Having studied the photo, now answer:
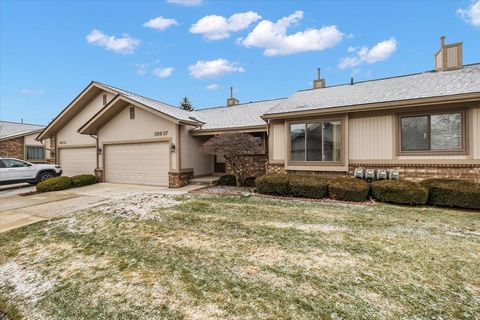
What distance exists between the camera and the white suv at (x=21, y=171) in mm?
12039

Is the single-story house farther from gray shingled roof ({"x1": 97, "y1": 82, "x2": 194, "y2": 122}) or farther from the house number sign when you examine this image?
gray shingled roof ({"x1": 97, "y1": 82, "x2": 194, "y2": 122})

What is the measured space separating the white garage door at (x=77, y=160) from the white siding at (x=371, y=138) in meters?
14.6

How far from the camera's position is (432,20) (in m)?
11.5

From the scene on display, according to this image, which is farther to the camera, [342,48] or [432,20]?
[342,48]

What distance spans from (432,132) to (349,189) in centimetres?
356

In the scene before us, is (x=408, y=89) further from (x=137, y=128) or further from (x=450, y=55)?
(x=137, y=128)

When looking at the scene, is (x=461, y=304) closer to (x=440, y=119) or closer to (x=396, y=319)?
(x=396, y=319)

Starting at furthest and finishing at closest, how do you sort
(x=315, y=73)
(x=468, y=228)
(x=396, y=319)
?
(x=315, y=73), (x=468, y=228), (x=396, y=319)

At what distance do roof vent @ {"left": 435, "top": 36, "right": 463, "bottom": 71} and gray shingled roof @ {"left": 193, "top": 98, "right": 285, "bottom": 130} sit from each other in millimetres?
8686

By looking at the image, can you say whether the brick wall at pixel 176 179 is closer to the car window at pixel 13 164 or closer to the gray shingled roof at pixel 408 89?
the gray shingled roof at pixel 408 89

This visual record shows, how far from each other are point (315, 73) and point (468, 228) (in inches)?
486

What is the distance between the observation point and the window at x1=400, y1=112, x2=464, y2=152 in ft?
25.6

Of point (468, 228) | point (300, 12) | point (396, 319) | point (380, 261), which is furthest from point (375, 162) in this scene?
point (300, 12)

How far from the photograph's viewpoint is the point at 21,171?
12594 millimetres
